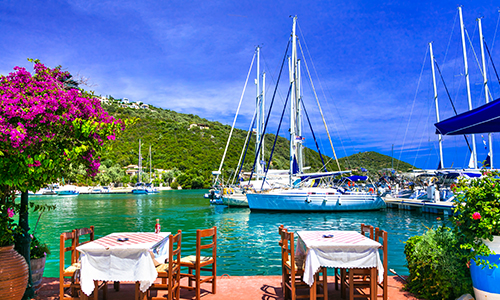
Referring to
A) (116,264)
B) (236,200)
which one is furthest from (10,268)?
(236,200)

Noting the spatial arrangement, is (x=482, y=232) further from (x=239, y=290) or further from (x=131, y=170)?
(x=131, y=170)

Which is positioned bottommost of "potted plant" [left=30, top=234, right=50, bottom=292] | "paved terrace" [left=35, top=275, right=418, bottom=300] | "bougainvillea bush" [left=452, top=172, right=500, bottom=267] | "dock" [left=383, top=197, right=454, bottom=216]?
"dock" [left=383, top=197, right=454, bottom=216]

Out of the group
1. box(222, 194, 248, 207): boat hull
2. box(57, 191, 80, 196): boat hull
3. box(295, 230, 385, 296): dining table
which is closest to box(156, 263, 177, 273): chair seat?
box(295, 230, 385, 296): dining table

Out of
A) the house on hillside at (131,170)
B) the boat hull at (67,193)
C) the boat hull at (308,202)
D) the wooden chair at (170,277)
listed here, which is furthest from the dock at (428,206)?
the house on hillside at (131,170)

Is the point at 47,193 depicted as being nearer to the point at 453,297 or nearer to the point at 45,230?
the point at 45,230

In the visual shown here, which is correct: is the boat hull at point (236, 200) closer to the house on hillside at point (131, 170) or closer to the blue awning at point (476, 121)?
the blue awning at point (476, 121)

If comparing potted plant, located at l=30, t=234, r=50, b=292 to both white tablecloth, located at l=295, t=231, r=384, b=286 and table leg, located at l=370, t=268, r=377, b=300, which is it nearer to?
white tablecloth, located at l=295, t=231, r=384, b=286

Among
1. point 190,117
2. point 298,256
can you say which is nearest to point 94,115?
point 298,256

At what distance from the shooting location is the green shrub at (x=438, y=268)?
4707 millimetres

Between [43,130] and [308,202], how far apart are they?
23950mm

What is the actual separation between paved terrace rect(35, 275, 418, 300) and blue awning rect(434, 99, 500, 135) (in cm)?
267

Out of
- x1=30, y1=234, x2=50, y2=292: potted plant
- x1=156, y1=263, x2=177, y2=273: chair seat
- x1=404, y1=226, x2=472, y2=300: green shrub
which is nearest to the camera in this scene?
x1=404, y1=226, x2=472, y2=300: green shrub

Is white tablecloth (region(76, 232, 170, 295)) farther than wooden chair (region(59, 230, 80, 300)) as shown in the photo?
No

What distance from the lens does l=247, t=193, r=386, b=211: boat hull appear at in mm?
26953
